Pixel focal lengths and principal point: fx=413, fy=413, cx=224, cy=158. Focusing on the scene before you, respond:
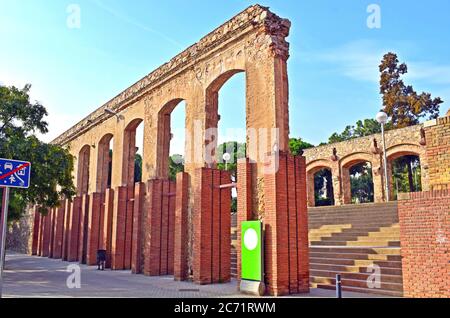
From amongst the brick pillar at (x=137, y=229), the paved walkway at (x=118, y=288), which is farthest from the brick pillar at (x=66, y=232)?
the paved walkway at (x=118, y=288)

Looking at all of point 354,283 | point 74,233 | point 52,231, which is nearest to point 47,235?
point 52,231

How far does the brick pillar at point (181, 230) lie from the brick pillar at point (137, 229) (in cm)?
305

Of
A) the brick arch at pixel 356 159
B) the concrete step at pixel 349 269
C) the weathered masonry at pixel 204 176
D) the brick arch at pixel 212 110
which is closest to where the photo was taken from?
the concrete step at pixel 349 269

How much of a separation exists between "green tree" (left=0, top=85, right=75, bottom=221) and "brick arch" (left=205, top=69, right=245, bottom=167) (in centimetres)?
677

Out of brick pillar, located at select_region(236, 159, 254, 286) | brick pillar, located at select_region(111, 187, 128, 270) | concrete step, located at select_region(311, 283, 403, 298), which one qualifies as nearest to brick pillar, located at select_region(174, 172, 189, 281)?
brick pillar, located at select_region(236, 159, 254, 286)

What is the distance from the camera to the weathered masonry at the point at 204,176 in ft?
37.2

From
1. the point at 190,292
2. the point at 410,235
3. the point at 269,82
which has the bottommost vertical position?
the point at 190,292

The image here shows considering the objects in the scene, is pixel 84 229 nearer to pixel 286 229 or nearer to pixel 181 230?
pixel 181 230

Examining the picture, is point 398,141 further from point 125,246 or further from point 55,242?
point 55,242

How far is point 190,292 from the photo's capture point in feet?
37.3

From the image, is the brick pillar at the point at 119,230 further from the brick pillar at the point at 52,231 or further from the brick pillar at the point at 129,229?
the brick pillar at the point at 52,231

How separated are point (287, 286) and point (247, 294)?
1.08 metres

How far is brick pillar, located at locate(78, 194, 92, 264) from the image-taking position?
2241 centimetres
